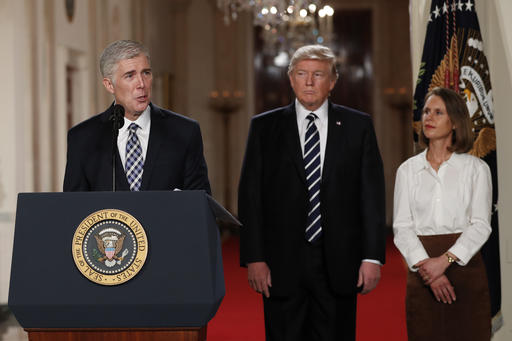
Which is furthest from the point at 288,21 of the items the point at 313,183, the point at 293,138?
the point at 313,183

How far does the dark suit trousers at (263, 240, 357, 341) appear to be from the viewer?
11.1ft

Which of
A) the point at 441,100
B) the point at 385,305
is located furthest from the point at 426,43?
the point at 385,305

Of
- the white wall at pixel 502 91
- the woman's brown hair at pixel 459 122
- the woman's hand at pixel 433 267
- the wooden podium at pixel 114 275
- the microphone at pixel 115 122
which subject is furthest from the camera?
the white wall at pixel 502 91

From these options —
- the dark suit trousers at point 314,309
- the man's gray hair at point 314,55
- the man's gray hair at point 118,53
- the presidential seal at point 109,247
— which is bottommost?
the dark suit trousers at point 314,309

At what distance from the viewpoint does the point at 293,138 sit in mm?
3467

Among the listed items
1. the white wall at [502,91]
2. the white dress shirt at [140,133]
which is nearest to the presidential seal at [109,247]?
the white dress shirt at [140,133]

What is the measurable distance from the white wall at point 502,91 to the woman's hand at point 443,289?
50.4 inches

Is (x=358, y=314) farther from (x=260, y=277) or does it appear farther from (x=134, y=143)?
(x=134, y=143)

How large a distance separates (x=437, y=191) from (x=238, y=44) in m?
12.7

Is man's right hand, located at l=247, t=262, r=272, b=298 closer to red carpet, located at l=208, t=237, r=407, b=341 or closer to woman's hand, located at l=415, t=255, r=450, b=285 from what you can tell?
woman's hand, located at l=415, t=255, r=450, b=285

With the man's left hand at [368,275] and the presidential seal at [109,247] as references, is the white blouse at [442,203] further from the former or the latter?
the presidential seal at [109,247]

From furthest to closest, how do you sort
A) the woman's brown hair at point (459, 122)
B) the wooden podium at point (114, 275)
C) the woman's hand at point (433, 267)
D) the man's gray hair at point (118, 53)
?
the woman's brown hair at point (459, 122)
the woman's hand at point (433, 267)
the man's gray hair at point (118, 53)
the wooden podium at point (114, 275)

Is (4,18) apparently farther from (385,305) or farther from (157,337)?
(157,337)

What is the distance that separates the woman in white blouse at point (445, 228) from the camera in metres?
3.27
